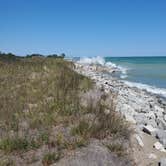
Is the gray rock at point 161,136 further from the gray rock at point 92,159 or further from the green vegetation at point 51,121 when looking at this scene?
the gray rock at point 92,159

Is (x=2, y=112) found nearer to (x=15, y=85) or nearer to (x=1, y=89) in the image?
(x=1, y=89)

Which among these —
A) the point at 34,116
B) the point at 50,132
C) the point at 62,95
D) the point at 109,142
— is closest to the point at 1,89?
the point at 62,95

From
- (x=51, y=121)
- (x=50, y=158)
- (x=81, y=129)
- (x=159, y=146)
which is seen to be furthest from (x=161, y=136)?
(x=50, y=158)

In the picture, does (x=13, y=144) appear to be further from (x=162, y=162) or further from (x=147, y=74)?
(x=147, y=74)

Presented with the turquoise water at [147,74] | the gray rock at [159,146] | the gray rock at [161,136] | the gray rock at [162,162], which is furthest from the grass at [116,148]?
the turquoise water at [147,74]

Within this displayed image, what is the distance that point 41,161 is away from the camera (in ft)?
14.8

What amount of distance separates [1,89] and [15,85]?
716mm

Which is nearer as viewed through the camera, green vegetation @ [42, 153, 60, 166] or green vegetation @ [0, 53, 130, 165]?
green vegetation @ [42, 153, 60, 166]

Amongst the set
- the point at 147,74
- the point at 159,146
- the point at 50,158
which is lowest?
the point at 147,74

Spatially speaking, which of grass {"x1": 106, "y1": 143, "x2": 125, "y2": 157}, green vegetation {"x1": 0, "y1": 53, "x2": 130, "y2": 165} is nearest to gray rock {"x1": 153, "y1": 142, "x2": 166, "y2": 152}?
green vegetation {"x1": 0, "y1": 53, "x2": 130, "y2": 165}

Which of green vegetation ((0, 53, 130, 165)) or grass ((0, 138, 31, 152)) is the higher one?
green vegetation ((0, 53, 130, 165))

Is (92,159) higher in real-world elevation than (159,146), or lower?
higher

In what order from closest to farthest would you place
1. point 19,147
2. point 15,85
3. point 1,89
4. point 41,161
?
point 41,161, point 19,147, point 1,89, point 15,85

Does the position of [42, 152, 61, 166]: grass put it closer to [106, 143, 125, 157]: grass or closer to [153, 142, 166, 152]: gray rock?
[106, 143, 125, 157]: grass
